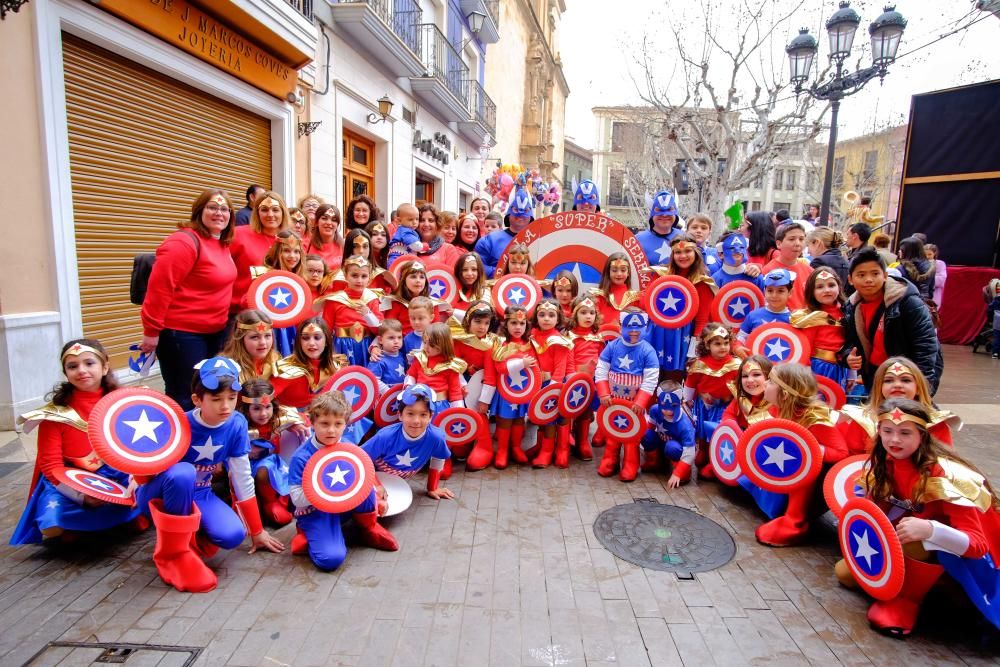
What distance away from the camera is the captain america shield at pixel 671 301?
14.1 feet

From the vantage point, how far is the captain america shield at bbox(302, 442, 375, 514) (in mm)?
2898

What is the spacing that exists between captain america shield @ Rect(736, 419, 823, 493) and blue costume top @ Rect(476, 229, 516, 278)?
318 cm

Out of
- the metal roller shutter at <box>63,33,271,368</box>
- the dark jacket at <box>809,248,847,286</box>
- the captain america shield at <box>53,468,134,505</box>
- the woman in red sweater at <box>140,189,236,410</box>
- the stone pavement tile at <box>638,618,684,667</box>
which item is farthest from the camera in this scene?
the metal roller shutter at <box>63,33,271,368</box>

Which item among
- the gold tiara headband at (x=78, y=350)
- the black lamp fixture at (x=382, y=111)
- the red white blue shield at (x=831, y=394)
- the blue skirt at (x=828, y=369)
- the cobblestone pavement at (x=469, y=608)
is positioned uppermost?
the black lamp fixture at (x=382, y=111)

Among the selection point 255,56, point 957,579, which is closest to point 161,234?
point 255,56

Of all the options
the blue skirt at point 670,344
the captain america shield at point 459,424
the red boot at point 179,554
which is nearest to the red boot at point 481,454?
the captain america shield at point 459,424

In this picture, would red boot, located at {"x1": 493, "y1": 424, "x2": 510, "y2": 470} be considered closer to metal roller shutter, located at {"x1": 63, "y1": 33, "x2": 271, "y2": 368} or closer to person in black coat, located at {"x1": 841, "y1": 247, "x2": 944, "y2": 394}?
person in black coat, located at {"x1": 841, "y1": 247, "x2": 944, "y2": 394}

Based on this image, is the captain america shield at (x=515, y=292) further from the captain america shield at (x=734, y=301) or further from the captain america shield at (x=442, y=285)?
the captain america shield at (x=734, y=301)

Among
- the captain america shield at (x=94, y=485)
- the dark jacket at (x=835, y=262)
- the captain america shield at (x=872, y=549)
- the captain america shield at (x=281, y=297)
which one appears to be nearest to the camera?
the captain america shield at (x=872, y=549)

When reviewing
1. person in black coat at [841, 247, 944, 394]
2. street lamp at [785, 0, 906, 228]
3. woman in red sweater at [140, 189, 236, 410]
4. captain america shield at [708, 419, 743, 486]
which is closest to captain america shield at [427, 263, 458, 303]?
woman in red sweater at [140, 189, 236, 410]

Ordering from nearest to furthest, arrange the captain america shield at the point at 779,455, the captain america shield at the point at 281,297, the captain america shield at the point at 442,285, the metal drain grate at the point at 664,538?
the metal drain grate at the point at 664,538 → the captain america shield at the point at 779,455 → the captain america shield at the point at 281,297 → the captain america shield at the point at 442,285

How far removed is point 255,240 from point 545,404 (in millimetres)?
2492

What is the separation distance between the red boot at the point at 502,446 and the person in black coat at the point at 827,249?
9.68ft

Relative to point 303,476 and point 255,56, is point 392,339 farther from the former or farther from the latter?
point 255,56
